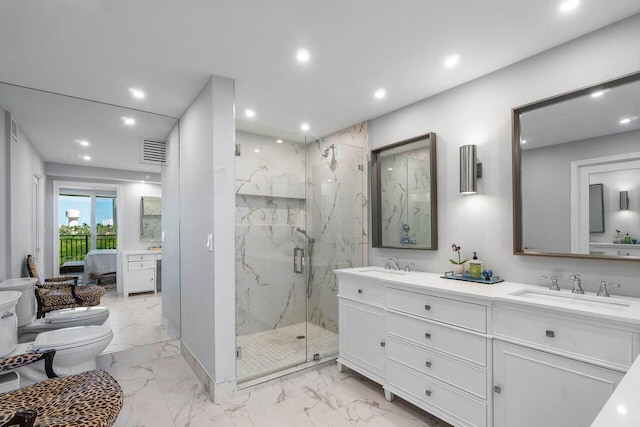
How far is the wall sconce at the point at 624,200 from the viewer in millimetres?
1791

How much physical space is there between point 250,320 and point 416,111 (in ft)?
8.29

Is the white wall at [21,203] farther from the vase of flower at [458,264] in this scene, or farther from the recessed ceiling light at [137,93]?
the vase of flower at [458,264]

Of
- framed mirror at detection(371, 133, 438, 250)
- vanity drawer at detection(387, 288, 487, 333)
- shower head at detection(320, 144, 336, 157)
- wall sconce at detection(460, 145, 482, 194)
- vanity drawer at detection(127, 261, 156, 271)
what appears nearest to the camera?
vanity drawer at detection(387, 288, 487, 333)

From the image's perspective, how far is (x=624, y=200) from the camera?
1.80 m

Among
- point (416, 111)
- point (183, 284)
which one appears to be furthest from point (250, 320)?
point (416, 111)

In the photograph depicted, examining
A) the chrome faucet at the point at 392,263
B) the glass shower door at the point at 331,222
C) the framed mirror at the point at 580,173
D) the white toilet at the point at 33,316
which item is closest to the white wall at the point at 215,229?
the white toilet at the point at 33,316

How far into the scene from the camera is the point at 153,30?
74.0 inches

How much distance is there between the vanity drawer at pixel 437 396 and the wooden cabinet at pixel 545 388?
113mm

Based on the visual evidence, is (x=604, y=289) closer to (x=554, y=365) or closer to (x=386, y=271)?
(x=554, y=365)

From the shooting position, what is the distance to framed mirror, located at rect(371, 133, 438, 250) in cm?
277

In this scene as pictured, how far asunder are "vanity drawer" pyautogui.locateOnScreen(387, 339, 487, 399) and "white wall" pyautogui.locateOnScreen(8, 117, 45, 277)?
2.90 meters

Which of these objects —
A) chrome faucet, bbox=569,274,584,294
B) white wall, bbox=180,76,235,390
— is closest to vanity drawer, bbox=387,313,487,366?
chrome faucet, bbox=569,274,584,294

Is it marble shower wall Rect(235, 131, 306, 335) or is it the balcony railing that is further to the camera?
marble shower wall Rect(235, 131, 306, 335)

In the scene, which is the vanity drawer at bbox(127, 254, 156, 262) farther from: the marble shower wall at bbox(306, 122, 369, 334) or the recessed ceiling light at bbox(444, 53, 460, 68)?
the recessed ceiling light at bbox(444, 53, 460, 68)
